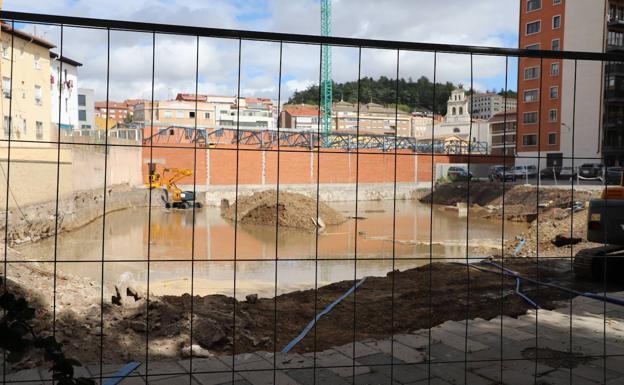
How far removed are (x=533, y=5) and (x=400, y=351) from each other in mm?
52690

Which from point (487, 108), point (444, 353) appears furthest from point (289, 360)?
point (487, 108)

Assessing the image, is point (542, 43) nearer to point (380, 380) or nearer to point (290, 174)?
point (290, 174)

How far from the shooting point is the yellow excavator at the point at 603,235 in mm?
9516

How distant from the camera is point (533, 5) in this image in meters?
50.8

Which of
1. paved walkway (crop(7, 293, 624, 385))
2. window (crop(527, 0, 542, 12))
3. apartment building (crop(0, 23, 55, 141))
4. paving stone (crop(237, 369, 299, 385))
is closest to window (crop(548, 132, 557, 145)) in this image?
window (crop(527, 0, 542, 12))

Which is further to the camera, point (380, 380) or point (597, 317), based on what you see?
point (597, 317)

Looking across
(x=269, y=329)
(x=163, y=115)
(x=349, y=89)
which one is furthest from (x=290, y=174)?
(x=269, y=329)

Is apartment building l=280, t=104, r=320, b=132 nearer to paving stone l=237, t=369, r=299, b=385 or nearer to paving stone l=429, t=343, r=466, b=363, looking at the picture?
paving stone l=429, t=343, r=466, b=363

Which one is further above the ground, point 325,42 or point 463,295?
point 325,42

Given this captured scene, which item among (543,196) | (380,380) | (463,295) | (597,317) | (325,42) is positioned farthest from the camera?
(543,196)

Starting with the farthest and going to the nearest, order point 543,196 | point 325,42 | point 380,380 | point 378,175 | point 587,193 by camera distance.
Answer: point 378,175, point 543,196, point 587,193, point 380,380, point 325,42

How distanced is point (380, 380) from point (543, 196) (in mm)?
32933

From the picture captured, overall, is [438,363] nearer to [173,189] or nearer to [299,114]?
[299,114]

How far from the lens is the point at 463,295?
9.21m
